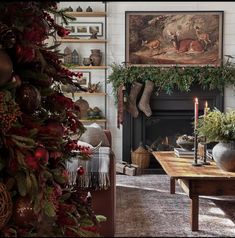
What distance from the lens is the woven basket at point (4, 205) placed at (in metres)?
1.28

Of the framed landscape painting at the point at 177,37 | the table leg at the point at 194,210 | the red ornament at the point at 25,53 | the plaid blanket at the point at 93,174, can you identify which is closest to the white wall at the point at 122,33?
the framed landscape painting at the point at 177,37

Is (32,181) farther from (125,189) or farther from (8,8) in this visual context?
(125,189)

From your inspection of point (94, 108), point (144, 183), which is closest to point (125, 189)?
point (144, 183)

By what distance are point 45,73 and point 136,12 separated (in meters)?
4.83

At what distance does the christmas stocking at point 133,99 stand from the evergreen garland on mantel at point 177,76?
0.26 ft

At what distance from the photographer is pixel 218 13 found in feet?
20.0

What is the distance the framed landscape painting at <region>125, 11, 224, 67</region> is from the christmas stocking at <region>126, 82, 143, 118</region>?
14.5 inches

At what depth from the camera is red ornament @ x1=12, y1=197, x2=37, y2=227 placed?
4.33 feet

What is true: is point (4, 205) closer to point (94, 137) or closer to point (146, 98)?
point (94, 137)

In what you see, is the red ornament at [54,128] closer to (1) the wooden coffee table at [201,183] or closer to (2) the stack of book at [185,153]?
(1) the wooden coffee table at [201,183]

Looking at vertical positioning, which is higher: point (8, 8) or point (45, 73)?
point (8, 8)

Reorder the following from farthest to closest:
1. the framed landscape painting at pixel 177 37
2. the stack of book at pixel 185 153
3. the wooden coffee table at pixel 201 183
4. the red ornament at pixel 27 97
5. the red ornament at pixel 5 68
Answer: the framed landscape painting at pixel 177 37 → the stack of book at pixel 185 153 → the wooden coffee table at pixel 201 183 → the red ornament at pixel 27 97 → the red ornament at pixel 5 68

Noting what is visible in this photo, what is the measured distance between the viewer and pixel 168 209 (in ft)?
12.5

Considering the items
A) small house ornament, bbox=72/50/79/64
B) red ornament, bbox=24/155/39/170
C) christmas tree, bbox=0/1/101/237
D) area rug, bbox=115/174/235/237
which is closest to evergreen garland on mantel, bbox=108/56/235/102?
small house ornament, bbox=72/50/79/64
